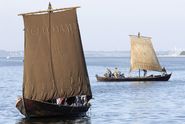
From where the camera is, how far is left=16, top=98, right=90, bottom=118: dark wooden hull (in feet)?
184

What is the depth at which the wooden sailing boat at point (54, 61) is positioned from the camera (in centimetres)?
5788

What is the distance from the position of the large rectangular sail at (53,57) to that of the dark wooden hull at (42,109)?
1266 millimetres

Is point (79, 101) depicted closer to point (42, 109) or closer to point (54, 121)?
point (54, 121)

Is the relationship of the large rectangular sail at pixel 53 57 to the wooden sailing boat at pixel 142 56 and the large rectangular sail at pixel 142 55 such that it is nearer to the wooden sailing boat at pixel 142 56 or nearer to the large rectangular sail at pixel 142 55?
the wooden sailing boat at pixel 142 56

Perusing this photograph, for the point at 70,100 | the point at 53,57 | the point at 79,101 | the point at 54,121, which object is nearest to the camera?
the point at 54,121

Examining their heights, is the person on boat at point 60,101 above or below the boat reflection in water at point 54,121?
above

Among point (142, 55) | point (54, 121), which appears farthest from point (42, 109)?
point (142, 55)

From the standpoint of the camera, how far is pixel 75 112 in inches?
2318

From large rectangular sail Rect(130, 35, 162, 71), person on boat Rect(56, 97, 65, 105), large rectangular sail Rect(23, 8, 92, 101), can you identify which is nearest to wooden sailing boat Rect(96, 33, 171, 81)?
large rectangular sail Rect(130, 35, 162, 71)

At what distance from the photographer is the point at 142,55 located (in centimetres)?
12181

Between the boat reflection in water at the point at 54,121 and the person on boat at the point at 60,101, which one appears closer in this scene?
the boat reflection in water at the point at 54,121

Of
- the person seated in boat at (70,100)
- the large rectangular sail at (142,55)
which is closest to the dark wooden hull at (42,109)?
the person seated in boat at (70,100)

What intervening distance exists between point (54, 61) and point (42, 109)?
443cm

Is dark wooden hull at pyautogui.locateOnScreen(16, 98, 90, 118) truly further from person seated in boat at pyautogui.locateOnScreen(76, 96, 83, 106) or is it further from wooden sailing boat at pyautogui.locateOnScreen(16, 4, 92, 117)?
person seated in boat at pyautogui.locateOnScreen(76, 96, 83, 106)
